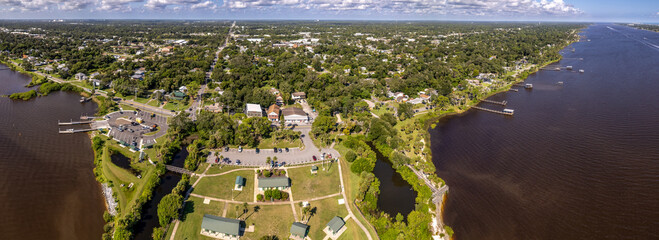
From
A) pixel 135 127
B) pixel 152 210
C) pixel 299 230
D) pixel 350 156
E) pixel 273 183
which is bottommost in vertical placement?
pixel 152 210

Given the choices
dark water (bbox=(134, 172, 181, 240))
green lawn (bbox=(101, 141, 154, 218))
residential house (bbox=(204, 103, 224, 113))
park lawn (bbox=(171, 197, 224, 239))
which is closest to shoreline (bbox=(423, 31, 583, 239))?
park lawn (bbox=(171, 197, 224, 239))

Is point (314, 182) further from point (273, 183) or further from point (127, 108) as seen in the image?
point (127, 108)

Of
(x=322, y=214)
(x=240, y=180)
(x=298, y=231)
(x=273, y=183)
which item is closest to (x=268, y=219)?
(x=298, y=231)

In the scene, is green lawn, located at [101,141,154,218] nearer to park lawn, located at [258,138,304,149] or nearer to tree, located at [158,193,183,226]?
tree, located at [158,193,183,226]

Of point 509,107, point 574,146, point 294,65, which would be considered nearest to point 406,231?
point 574,146

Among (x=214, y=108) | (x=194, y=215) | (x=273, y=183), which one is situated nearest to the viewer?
(x=194, y=215)

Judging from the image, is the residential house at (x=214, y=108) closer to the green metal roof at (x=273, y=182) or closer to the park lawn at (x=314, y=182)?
the park lawn at (x=314, y=182)

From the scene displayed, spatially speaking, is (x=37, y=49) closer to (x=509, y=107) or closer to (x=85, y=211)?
(x=85, y=211)
